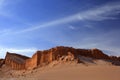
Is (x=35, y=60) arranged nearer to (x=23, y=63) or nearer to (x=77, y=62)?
(x=23, y=63)

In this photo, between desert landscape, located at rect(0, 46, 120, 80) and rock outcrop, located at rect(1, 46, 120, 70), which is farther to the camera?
rock outcrop, located at rect(1, 46, 120, 70)

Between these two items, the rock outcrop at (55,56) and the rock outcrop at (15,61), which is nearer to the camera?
the rock outcrop at (55,56)

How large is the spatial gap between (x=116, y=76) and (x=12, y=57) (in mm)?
36134

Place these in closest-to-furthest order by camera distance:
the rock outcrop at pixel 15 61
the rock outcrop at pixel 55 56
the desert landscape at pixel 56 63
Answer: the desert landscape at pixel 56 63 → the rock outcrop at pixel 55 56 → the rock outcrop at pixel 15 61

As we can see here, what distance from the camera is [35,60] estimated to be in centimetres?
4900

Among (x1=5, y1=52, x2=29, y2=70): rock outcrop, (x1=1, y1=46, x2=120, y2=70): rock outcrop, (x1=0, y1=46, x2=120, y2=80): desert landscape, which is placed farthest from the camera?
(x1=5, y1=52, x2=29, y2=70): rock outcrop

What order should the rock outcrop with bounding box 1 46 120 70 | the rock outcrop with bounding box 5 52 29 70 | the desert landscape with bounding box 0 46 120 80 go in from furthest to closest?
the rock outcrop with bounding box 5 52 29 70 < the rock outcrop with bounding box 1 46 120 70 < the desert landscape with bounding box 0 46 120 80

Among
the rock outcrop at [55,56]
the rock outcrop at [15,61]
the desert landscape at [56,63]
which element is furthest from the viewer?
the rock outcrop at [15,61]

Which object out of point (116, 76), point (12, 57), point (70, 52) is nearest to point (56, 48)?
point (70, 52)

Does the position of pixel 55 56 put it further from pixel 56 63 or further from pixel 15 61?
pixel 15 61

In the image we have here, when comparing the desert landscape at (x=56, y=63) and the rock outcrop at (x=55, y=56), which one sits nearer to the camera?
the desert landscape at (x=56, y=63)

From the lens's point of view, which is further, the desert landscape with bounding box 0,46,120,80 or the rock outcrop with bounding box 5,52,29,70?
the rock outcrop with bounding box 5,52,29,70

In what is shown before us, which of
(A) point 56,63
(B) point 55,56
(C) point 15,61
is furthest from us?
(C) point 15,61

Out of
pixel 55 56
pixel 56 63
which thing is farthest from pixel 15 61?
pixel 56 63
